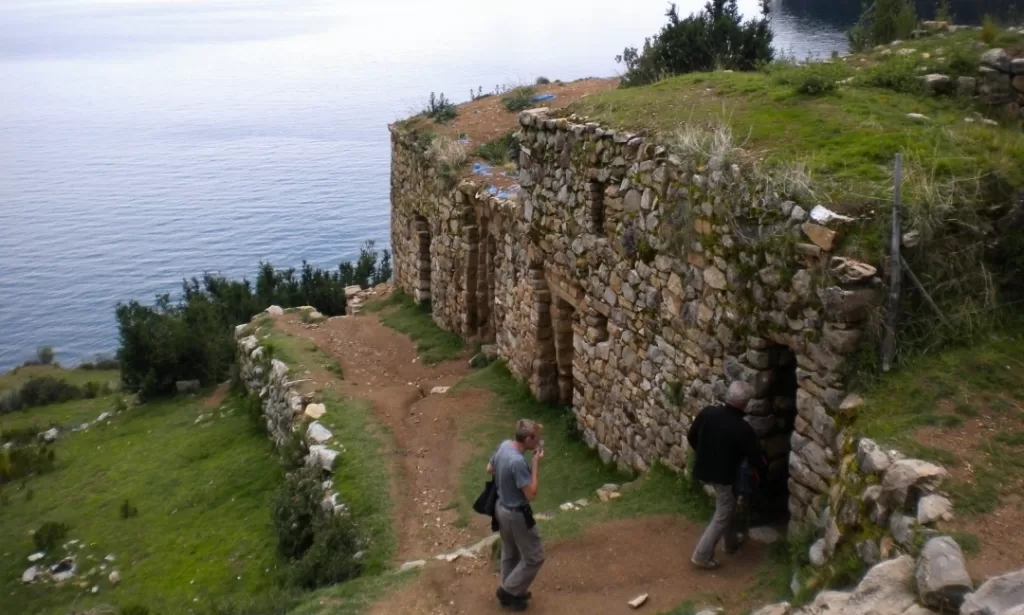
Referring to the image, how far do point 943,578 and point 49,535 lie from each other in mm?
13897

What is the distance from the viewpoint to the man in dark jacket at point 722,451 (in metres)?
7.57

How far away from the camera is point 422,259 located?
1988cm

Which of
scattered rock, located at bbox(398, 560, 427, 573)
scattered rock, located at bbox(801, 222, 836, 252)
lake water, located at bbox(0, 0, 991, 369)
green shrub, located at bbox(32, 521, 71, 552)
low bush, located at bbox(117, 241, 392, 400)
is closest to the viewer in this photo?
scattered rock, located at bbox(801, 222, 836, 252)

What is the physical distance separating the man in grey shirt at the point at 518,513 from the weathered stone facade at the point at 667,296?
2215 millimetres

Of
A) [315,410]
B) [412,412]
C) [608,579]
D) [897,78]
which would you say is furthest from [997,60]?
[315,410]

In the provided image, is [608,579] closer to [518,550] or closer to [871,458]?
[518,550]

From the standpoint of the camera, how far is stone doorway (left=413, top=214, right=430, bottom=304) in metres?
19.9

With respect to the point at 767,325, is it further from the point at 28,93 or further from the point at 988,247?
the point at 28,93

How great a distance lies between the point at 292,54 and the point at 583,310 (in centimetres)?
12505

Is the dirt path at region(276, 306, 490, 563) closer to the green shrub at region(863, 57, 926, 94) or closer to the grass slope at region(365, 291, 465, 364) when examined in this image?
the grass slope at region(365, 291, 465, 364)

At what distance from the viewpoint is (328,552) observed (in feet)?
34.0

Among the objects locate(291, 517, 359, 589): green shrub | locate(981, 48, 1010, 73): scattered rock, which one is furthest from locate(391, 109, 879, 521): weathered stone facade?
locate(981, 48, 1010, 73): scattered rock

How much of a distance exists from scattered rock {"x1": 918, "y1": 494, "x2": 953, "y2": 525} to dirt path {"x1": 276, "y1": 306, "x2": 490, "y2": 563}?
5528mm

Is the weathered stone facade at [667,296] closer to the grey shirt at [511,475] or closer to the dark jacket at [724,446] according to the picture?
the dark jacket at [724,446]
